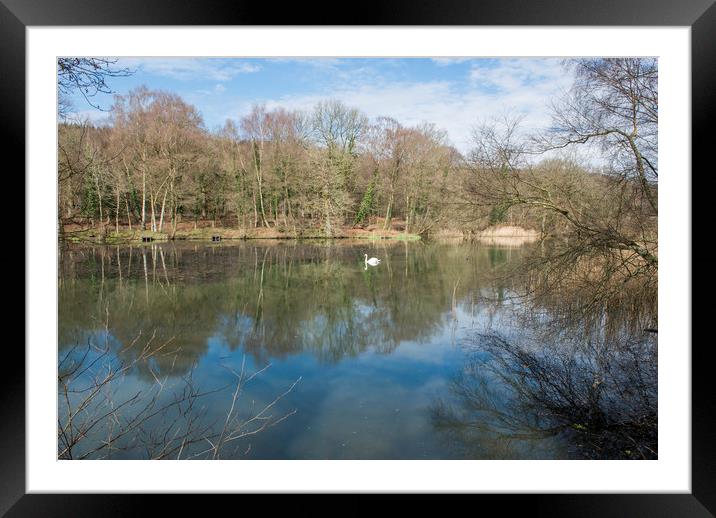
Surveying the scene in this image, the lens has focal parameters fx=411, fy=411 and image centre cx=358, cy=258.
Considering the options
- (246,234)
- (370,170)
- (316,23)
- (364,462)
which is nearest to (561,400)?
(364,462)

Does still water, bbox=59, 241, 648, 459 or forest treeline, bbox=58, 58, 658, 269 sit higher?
forest treeline, bbox=58, 58, 658, 269

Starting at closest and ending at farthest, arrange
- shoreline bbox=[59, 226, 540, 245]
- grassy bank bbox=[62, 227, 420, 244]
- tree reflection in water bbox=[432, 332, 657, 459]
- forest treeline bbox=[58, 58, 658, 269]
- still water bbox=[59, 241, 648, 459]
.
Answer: tree reflection in water bbox=[432, 332, 657, 459]
still water bbox=[59, 241, 648, 459]
forest treeline bbox=[58, 58, 658, 269]
shoreline bbox=[59, 226, 540, 245]
grassy bank bbox=[62, 227, 420, 244]

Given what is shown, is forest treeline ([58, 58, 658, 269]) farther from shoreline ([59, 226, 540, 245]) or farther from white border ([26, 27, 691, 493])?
white border ([26, 27, 691, 493])

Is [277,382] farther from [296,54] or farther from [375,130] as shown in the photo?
[375,130]

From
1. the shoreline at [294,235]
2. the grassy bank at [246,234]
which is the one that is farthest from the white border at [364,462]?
the grassy bank at [246,234]

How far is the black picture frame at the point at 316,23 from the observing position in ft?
4.91

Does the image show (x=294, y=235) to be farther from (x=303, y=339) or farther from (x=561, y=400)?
(x=561, y=400)

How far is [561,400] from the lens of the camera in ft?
12.0

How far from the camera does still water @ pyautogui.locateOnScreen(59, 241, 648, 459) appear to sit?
10.4 ft

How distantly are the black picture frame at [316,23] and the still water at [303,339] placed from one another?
3.14 ft

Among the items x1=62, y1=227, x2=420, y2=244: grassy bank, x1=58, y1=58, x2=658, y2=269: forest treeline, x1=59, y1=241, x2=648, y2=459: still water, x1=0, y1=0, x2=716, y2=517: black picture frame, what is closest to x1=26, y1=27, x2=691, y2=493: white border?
x1=0, y1=0, x2=716, y2=517: black picture frame

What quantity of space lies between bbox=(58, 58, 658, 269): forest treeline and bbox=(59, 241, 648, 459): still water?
1.05m
